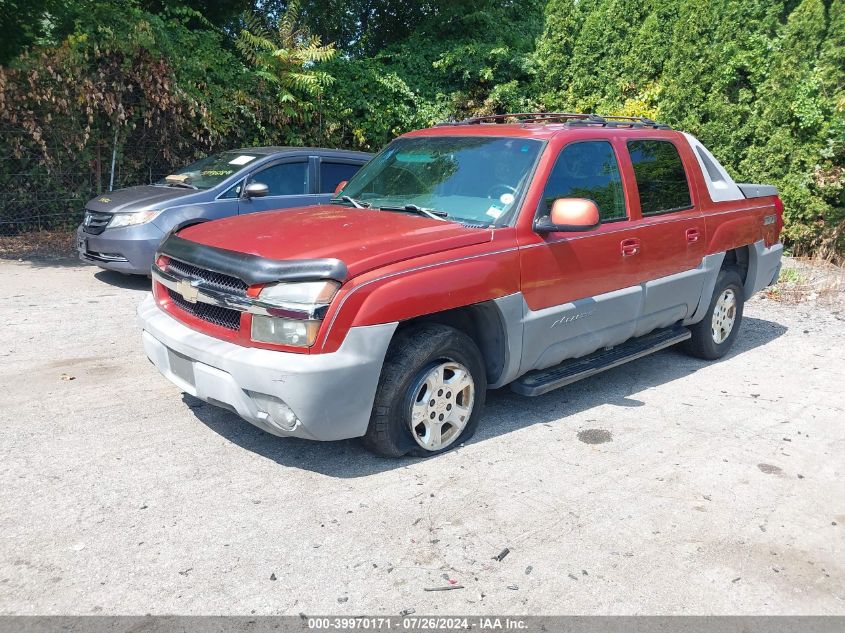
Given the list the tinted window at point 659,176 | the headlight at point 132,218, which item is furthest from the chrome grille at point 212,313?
the headlight at point 132,218

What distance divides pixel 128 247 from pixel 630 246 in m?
5.57

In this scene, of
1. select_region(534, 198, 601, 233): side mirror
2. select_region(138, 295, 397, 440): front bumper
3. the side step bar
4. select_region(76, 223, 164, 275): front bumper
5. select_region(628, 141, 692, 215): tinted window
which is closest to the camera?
select_region(138, 295, 397, 440): front bumper

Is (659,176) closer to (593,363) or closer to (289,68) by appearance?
(593,363)

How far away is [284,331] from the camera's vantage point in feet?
12.5

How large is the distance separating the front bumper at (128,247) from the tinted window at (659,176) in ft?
17.0

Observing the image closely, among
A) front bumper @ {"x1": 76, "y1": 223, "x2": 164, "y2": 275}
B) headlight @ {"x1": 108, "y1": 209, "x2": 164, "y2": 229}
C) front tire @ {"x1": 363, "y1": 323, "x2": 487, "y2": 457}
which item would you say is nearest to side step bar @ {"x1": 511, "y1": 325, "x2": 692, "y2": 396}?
front tire @ {"x1": 363, "y1": 323, "x2": 487, "y2": 457}

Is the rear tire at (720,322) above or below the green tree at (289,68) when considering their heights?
below

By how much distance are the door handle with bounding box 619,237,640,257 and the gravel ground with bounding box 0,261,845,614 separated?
1099 mm

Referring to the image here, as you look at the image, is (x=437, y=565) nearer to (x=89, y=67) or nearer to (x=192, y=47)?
(x=89, y=67)

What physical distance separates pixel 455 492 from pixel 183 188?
6.27 metres

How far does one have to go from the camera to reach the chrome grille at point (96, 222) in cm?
851

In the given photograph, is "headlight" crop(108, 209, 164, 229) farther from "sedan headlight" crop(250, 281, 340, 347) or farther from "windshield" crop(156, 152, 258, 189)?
"sedan headlight" crop(250, 281, 340, 347)

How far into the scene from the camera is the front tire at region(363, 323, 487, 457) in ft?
13.3

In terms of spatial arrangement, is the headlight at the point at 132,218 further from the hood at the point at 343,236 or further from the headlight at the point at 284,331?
the headlight at the point at 284,331
